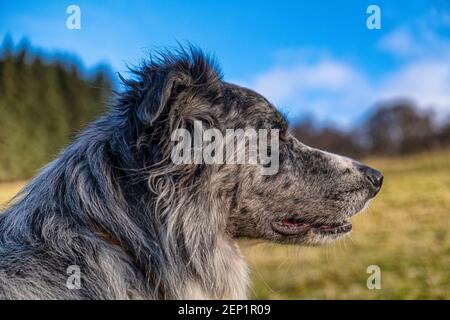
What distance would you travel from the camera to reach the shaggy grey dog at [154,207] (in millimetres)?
3492

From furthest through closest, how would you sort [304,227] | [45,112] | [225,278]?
[45,112], [304,227], [225,278]

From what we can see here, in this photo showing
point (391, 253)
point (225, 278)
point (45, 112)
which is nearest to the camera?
point (225, 278)

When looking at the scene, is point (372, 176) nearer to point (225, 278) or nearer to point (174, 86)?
point (225, 278)

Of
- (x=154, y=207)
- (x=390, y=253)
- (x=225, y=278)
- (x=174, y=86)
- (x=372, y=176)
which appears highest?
(x=174, y=86)

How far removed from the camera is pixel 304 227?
14.1 ft

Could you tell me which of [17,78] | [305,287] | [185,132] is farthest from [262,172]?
[17,78]

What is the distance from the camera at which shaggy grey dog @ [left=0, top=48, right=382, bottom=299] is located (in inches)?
137

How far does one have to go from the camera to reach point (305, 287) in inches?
321

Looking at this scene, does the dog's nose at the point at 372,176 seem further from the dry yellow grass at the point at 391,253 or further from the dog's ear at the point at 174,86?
the dog's ear at the point at 174,86

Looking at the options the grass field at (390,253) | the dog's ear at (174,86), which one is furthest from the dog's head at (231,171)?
the grass field at (390,253)

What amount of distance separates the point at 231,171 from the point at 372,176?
1264 mm

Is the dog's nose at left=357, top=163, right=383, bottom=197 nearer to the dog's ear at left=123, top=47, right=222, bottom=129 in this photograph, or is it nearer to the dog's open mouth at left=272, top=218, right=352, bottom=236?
the dog's open mouth at left=272, top=218, right=352, bottom=236

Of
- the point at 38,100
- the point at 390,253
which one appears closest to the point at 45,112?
the point at 38,100

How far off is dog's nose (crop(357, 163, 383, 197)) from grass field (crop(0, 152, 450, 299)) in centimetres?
77
